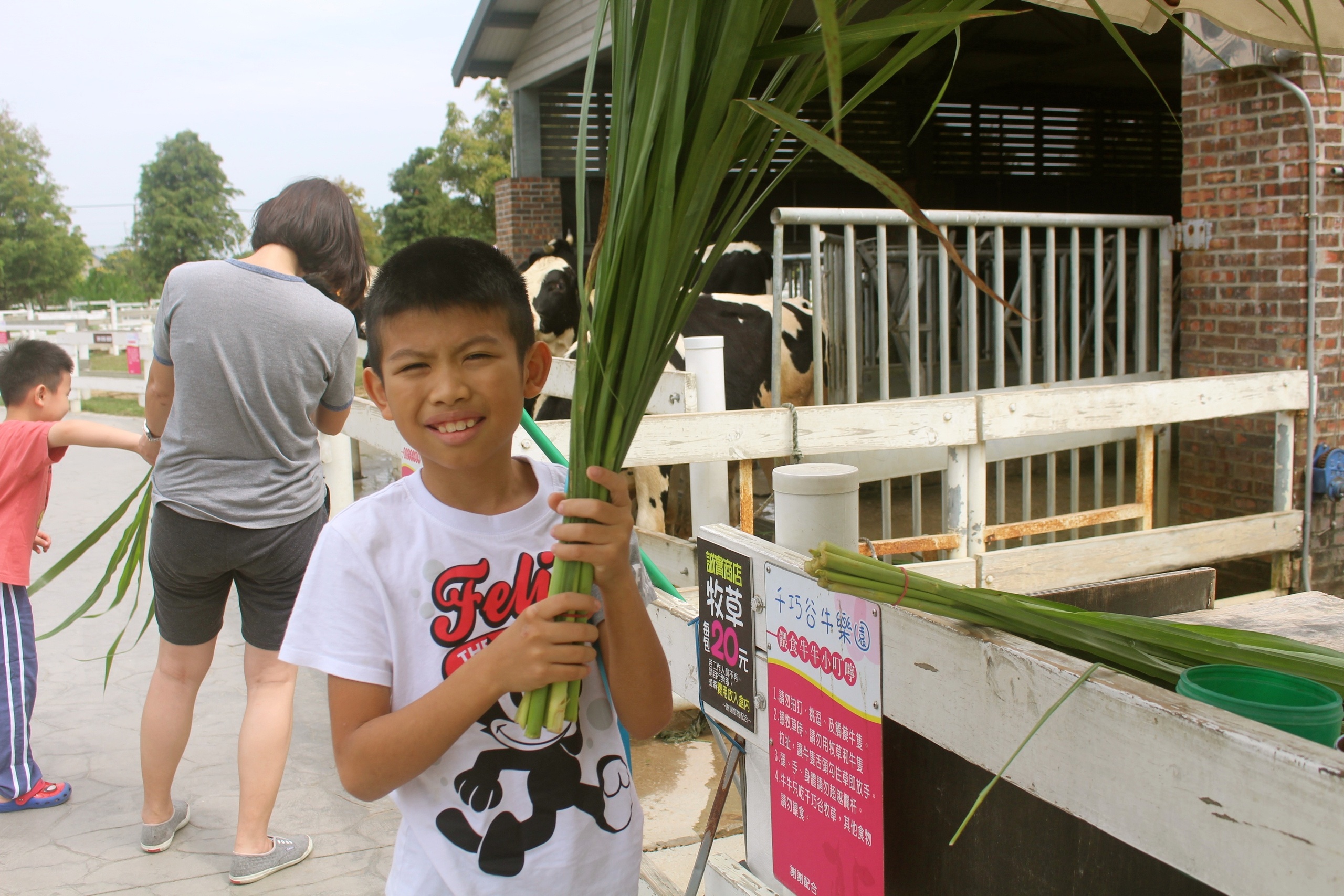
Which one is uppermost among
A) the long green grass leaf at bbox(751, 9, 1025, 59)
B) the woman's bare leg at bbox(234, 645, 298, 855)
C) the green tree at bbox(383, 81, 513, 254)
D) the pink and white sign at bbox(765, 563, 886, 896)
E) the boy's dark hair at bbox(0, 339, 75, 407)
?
the green tree at bbox(383, 81, 513, 254)

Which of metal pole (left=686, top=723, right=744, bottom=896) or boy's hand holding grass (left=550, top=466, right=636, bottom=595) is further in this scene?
metal pole (left=686, top=723, right=744, bottom=896)

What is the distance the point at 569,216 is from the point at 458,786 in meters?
13.1

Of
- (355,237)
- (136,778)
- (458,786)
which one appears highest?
(355,237)

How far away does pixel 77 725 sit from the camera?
13.3ft

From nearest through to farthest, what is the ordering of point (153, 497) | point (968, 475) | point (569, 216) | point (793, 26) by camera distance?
1. point (153, 497)
2. point (968, 475)
3. point (793, 26)
4. point (569, 216)

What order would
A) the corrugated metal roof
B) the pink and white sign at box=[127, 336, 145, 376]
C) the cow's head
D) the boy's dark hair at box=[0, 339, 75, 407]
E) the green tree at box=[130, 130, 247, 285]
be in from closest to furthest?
the boy's dark hair at box=[0, 339, 75, 407] < the cow's head < the corrugated metal roof < the pink and white sign at box=[127, 336, 145, 376] < the green tree at box=[130, 130, 247, 285]

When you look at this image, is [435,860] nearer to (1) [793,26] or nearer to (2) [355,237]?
(2) [355,237]

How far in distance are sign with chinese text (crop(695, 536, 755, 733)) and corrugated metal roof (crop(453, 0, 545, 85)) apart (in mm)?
11450

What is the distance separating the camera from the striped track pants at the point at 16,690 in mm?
3246

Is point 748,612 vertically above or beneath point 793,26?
beneath

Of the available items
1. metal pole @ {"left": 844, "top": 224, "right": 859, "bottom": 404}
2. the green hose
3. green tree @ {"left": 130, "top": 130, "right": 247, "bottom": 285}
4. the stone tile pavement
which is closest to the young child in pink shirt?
the stone tile pavement

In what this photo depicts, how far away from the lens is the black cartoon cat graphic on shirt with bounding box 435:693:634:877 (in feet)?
4.50

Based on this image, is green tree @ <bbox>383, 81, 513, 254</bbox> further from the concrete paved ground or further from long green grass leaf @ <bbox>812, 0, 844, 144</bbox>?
long green grass leaf @ <bbox>812, 0, 844, 144</bbox>

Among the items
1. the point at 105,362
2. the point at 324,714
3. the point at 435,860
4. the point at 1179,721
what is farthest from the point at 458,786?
the point at 105,362
